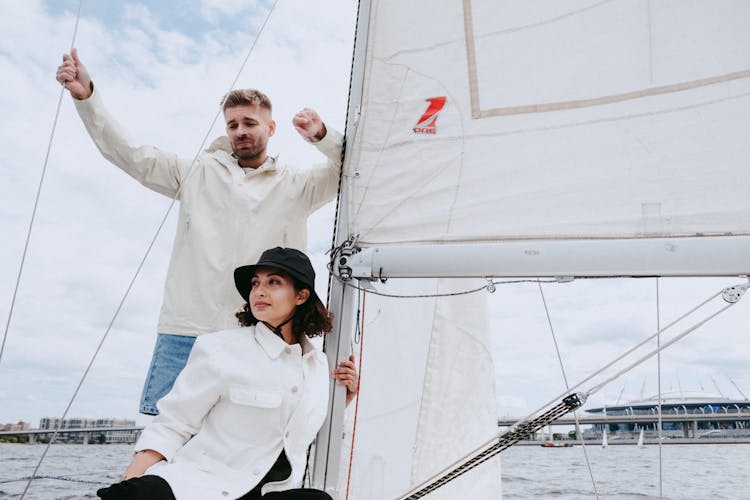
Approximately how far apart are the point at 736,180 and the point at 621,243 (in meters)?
0.38

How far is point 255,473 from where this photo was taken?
1.53 meters

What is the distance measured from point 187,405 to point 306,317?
1.44ft

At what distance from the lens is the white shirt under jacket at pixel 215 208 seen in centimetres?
204

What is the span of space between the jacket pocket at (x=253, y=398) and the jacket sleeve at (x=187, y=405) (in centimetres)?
4

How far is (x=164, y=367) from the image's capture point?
79.2 inches

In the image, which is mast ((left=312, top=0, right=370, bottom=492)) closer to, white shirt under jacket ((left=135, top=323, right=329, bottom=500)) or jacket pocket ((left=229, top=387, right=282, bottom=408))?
white shirt under jacket ((left=135, top=323, right=329, bottom=500))

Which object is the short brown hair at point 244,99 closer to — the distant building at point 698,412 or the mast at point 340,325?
the mast at point 340,325

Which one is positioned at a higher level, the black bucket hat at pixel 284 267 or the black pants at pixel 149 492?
the black bucket hat at pixel 284 267

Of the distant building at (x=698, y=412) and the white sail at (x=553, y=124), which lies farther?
the distant building at (x=698, y=412)

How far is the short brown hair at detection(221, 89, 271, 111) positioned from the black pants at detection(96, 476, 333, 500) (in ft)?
4.40

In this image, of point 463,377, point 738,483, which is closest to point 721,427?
point 738,483

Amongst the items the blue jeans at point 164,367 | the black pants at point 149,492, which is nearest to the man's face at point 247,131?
the blue jeans at point 164,367

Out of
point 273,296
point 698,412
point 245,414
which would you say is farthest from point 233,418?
point 698,412

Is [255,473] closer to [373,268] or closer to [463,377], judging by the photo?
[373,268]
